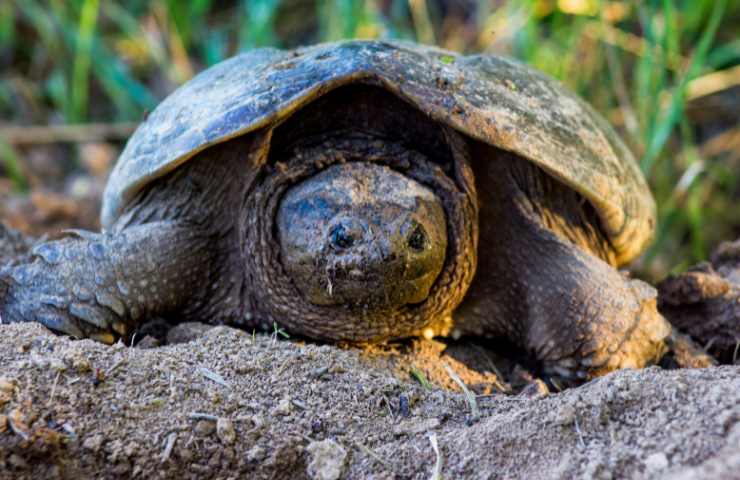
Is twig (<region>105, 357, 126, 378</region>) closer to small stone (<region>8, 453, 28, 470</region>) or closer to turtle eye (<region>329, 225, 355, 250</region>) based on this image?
small stone (<region>8, 453, 28, 470</region>)

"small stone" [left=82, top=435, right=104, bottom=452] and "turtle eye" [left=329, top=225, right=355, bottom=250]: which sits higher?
"turtle eye" [left=329, top=225, right=355, bottom=250]

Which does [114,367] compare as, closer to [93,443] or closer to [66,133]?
[93,443]

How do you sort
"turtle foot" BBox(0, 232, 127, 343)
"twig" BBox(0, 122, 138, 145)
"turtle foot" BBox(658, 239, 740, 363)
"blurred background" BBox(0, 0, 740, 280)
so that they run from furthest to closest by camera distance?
"twig" BBox(0, 122, 138, 145) → "blurred background" BBox(0, 0, 740, 280) → "turtle foot" BBox(658, 239, 740, 363) → "turtle foot" BBox(0, 232, 127, 343)

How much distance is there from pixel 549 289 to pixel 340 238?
2.49 ft

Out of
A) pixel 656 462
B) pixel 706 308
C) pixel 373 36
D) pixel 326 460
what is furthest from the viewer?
pixel 373 36

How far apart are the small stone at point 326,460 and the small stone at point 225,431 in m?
0.16

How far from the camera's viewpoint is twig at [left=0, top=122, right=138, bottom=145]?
235 inches

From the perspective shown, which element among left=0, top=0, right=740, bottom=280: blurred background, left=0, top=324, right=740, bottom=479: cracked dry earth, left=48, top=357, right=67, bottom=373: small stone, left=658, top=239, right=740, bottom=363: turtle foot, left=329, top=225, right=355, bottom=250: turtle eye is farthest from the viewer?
left=0, top=0, right=740, bottom=280: blurred background

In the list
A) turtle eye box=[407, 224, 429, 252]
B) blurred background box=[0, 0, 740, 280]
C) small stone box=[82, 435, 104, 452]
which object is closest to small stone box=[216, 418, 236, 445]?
small stone box=[82, 435, 104, 452]

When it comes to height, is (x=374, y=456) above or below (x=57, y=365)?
below

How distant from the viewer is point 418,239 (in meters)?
2.50

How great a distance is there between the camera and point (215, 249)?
2898mm

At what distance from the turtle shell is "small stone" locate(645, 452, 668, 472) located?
48.2 inches

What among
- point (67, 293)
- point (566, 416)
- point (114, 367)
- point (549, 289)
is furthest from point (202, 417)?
point (549, 289)
